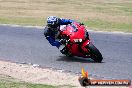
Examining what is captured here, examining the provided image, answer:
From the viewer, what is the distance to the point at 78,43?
45.3 ft

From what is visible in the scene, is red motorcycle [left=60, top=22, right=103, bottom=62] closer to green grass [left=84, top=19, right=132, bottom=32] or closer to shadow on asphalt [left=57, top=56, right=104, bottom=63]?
shadow on asphalt [left=57, top=56, right=104, bottom=63]

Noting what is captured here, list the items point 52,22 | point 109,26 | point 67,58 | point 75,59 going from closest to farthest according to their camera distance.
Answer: point 52,22
point 75,59
point 67,58
point 109,26

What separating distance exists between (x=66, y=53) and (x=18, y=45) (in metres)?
3.37

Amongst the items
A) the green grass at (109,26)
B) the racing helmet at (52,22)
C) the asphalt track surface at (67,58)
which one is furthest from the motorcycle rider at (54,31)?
the green grass at (109,26)

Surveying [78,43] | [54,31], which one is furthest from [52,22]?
[78,43]

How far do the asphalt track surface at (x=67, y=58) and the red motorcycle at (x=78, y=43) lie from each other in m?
0.25

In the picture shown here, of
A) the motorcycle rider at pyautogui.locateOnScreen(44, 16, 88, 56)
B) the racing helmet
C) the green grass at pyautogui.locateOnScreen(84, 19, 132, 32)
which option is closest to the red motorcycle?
the motorcycle rider at pyautogui.locateOnScreen(44, 16, 88, 56)

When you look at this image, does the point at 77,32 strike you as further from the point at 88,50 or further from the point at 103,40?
the point at 103,40

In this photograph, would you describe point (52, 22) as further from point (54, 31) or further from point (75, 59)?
Answer: point (75, 59)

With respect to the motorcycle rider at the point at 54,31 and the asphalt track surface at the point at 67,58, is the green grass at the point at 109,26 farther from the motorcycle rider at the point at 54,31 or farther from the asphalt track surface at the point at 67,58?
the motorcycle rider at the point at 54,31

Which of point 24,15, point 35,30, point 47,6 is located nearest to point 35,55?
point 35,30

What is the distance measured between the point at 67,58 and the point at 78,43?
941 millimetres

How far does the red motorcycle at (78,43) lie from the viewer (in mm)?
13648

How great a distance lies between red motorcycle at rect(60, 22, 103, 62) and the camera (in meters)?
13.6
